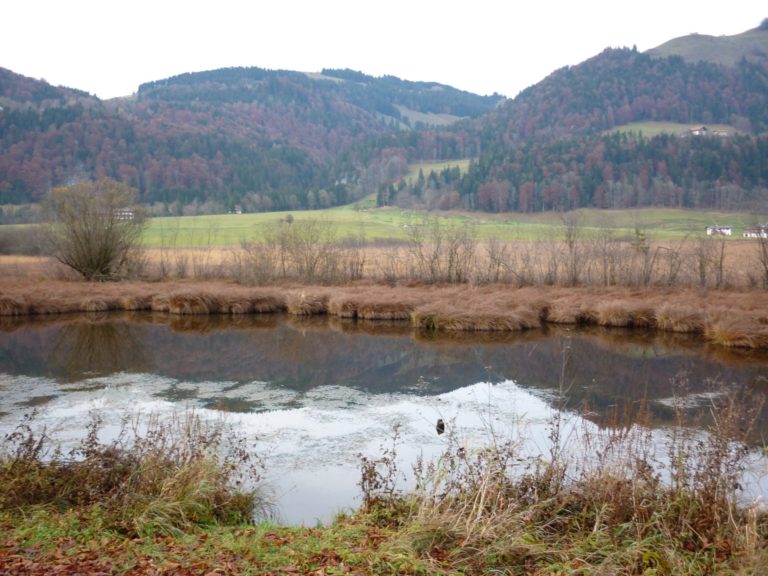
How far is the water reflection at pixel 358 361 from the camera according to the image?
17.1 metres

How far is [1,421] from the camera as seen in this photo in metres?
13.7

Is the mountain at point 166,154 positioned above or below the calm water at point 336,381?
above

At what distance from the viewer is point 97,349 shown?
23328 millimetres

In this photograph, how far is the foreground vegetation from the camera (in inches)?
266

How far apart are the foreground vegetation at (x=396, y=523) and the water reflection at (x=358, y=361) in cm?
566

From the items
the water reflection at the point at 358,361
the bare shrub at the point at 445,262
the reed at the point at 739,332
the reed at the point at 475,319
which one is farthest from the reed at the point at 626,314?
→ the bare shrub at the point at 445,262

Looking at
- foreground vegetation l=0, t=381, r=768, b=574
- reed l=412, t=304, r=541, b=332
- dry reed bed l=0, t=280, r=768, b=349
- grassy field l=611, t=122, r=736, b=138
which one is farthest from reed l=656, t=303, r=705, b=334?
grassy field l=611, t=122, r=736, b=138

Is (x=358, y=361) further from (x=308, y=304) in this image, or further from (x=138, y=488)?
(x=138, y=488)

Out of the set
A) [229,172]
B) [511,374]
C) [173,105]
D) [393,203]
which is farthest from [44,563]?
[173,105]

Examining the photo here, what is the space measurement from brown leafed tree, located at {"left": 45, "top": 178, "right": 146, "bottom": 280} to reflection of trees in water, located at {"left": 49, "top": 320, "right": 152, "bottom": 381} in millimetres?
9661

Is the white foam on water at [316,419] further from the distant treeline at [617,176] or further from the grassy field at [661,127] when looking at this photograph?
the grassy field at [661,127]

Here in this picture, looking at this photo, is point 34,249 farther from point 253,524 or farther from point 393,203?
point 393,203

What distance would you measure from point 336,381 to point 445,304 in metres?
10.9

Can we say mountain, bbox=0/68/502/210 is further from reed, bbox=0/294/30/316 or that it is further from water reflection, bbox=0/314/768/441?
water reflection, bbox=0/314/768/441
